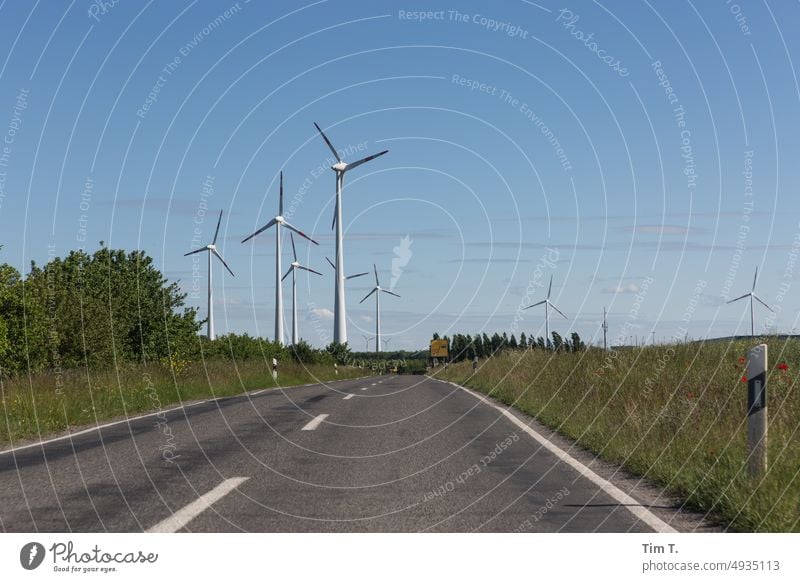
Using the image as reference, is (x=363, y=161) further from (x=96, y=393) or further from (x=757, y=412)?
(x=757, y=412)

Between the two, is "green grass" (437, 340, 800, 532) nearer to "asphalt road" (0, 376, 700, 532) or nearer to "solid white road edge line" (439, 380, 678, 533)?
"solid white road edge line" (439, 380, 678, 533)

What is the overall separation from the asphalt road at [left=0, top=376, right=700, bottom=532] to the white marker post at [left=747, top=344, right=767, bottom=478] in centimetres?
106

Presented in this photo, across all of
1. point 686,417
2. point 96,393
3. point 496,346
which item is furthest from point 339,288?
point 496,346

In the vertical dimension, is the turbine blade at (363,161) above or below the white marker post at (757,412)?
above

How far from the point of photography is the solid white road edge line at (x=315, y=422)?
14.8 metres

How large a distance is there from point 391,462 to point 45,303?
90.7 ft

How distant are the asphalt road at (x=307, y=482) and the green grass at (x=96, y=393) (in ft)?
4.56

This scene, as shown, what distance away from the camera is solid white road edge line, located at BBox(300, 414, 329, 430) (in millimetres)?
14844

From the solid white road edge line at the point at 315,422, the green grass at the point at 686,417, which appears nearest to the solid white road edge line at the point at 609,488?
the green grass at the point at 686,417

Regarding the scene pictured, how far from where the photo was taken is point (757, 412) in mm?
7980

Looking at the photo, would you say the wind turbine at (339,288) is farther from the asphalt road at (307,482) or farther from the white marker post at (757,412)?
the white marker post at (757,412)

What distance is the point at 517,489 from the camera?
8719 millimetres

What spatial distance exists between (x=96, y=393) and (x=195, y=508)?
14326 millimetres
